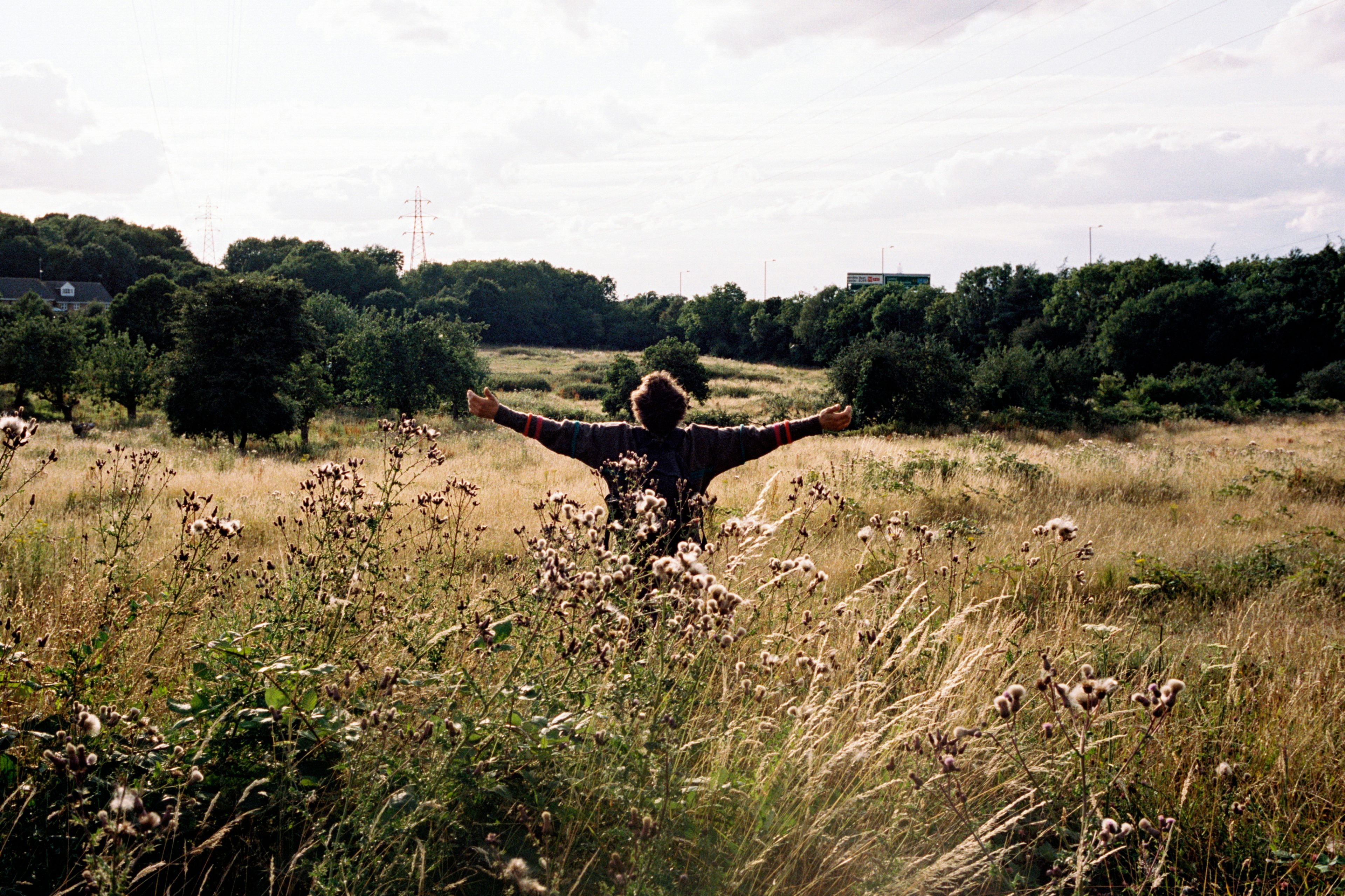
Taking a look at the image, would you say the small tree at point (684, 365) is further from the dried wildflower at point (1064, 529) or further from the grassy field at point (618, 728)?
the dried wildflower at point (1064, 529)

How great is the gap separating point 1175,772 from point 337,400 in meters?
39.4

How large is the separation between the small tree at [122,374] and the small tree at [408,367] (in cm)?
818

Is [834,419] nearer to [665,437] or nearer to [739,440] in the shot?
[739,440]

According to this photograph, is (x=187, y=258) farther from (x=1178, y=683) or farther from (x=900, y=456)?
(x=1178, y=683)

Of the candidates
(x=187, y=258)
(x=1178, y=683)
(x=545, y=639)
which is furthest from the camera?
(x=187, y=258)

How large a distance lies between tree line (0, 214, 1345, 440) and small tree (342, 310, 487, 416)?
0.08 m

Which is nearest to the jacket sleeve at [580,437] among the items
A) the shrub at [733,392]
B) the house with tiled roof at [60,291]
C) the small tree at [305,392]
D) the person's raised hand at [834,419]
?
the person's raised hand at [834,419]

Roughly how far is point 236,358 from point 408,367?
7.86 metres

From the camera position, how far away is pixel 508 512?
1002 cm

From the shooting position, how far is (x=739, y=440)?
523 cm

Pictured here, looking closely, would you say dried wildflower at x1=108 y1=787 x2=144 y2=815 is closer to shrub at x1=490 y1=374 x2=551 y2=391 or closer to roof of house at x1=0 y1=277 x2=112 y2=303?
shrub at x1=490 y1=374 x2=551 y2=391

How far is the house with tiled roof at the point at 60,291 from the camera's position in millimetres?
74125

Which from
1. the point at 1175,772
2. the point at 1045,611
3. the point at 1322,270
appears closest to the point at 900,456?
the point at 1045,611

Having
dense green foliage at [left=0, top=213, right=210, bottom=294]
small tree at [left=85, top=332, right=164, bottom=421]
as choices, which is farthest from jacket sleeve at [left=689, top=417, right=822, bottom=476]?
dense green foliage at [left=0, top=213, right=210, bottom=294]
